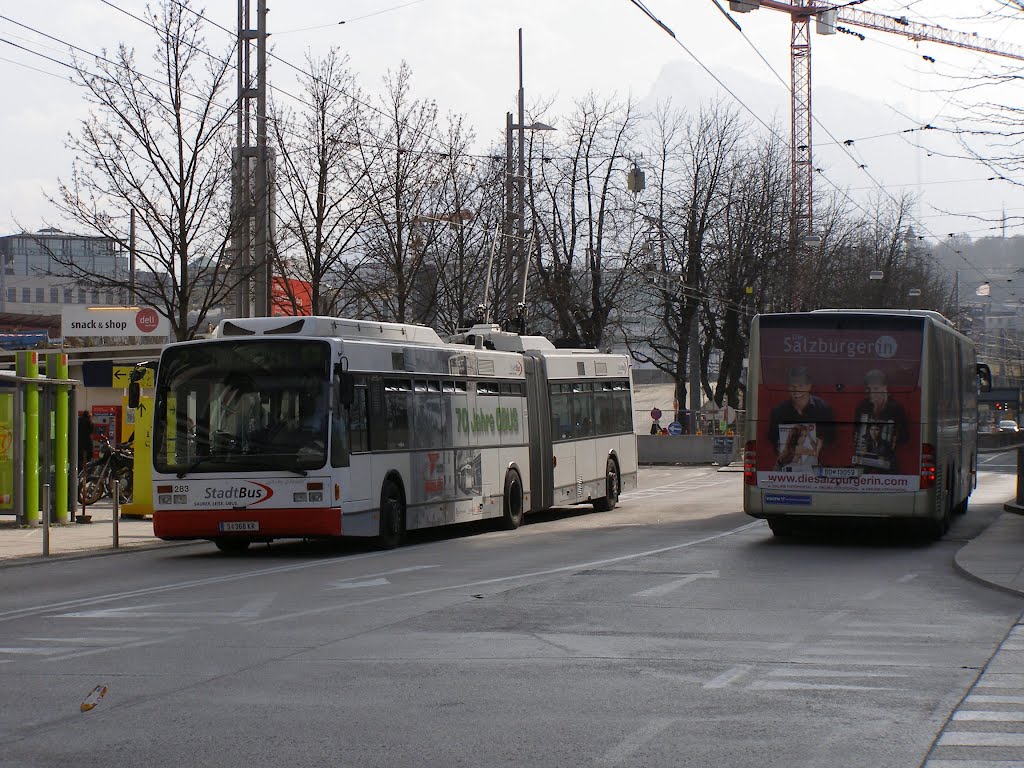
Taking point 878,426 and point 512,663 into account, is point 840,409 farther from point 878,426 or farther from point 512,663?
point 512,663

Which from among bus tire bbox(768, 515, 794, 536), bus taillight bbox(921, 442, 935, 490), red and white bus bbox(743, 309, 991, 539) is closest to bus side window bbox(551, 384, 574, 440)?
bus tire bbox(768, 515, 794, 536)

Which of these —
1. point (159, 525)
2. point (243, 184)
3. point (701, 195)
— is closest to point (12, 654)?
point (159, 525)

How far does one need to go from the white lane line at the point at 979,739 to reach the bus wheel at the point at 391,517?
42.2ft

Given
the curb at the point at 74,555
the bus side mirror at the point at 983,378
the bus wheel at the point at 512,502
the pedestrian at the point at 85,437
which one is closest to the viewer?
the curb at the point at 74,555

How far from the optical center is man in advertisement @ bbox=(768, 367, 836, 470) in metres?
19.1

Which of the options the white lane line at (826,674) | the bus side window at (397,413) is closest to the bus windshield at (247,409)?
the bus side window at (397,413)

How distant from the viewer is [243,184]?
28.3m

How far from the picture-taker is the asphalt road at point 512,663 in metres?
6.89

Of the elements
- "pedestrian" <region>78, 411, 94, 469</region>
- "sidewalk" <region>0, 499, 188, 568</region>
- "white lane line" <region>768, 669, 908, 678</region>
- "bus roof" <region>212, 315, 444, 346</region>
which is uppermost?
"bus roof" <region>212, 315, 444, 346</region>

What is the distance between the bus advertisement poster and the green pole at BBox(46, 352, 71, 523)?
11502 mm

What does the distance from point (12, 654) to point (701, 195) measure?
53.9 meters

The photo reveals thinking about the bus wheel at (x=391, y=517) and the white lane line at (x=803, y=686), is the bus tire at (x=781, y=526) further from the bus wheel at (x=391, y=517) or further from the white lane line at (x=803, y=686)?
the white lane line at (x=803, y=686)

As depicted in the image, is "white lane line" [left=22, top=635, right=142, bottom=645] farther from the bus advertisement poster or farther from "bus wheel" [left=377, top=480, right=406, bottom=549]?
the bus advertisement poster

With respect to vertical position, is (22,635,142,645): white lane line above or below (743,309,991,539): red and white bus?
below
